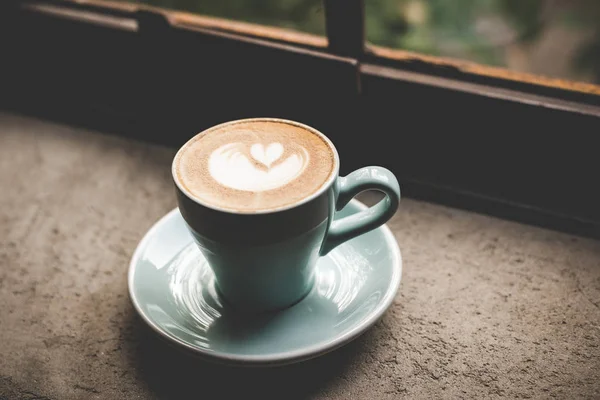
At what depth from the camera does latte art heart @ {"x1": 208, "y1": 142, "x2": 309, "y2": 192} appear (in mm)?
667

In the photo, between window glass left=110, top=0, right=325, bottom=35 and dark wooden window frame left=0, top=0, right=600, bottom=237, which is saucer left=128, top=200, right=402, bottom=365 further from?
window glass left=110, top=0, right=325, bottom=35

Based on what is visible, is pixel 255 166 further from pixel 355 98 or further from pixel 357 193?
pixel 355 98

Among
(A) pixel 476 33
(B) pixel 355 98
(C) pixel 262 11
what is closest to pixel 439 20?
(A) pixel 476 33

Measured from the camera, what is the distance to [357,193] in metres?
0.69

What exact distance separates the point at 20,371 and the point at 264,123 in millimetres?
433

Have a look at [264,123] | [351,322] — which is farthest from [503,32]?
[351,322]

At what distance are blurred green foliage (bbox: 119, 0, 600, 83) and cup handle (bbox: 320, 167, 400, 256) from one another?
25.1 inches

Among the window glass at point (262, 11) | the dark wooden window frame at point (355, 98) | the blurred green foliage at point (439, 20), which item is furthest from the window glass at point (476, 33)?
the dark wooden window frame at point (355, 98)

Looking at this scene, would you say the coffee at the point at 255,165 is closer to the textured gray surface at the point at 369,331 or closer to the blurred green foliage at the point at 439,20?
the textured gray surface at the point at 369,331

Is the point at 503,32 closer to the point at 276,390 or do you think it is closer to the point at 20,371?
the point at 276,390

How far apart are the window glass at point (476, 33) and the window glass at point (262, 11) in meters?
0.14

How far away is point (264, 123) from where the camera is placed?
0.76 metres

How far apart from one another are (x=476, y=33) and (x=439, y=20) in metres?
0.11

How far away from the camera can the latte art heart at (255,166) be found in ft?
2.19
